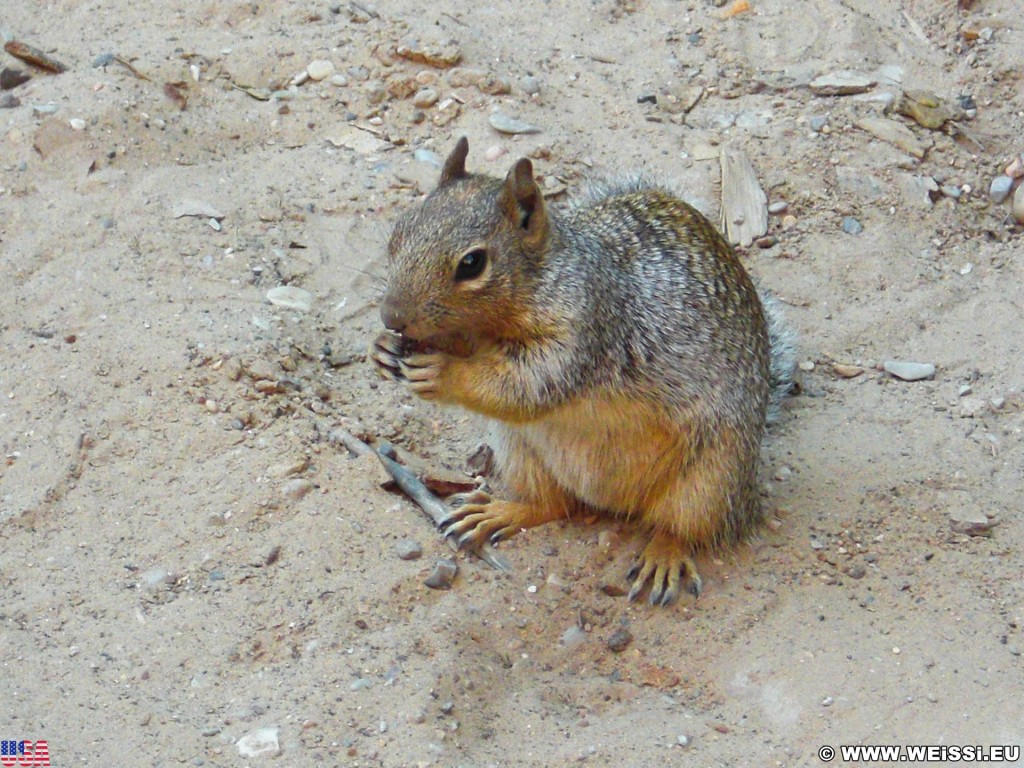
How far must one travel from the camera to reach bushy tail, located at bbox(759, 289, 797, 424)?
15.6 ft

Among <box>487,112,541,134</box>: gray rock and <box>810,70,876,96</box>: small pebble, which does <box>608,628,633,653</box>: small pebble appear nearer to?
<box>487,112,541,134</box>: gray rock

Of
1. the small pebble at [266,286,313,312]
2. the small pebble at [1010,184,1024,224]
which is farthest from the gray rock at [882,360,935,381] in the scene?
the small pebble at [266,286,313,312]

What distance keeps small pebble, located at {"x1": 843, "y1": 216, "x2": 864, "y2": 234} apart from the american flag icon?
3.87 m

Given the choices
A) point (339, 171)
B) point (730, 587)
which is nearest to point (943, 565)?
point (730, 587)

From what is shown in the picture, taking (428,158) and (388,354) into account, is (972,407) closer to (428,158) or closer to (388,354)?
(388,354)

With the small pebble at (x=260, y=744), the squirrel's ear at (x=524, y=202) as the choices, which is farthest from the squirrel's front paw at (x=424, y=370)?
the small pebble at (x=260, y=744)

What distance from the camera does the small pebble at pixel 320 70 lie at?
19.5 feet

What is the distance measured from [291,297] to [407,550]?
137cm

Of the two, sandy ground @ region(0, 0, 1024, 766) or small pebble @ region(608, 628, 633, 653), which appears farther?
small pebble @ region(608, 628, 633, 653)

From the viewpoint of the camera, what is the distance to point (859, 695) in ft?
11.7

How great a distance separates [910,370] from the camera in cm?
494

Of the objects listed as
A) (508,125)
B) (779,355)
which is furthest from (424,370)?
(508,125)

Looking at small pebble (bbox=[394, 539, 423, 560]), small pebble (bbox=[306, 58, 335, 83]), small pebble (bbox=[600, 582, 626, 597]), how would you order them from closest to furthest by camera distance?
small pebble (bbox=[394, 539, 423, 560])
small pebble (bbox=[600, 582, 626, 597])
small pebble (bbox=[306, 58, 335, 83])

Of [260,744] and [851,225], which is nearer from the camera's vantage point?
[260,744]
